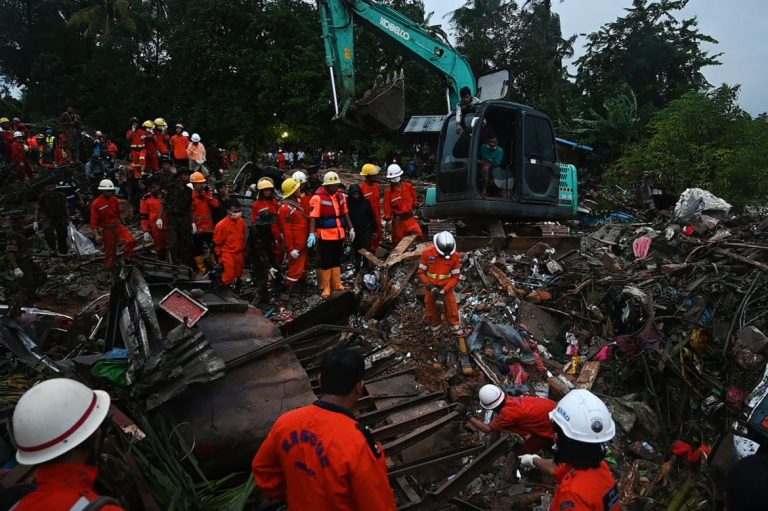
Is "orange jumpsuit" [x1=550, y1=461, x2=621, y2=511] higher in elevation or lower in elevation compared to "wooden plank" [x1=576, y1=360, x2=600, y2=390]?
higher

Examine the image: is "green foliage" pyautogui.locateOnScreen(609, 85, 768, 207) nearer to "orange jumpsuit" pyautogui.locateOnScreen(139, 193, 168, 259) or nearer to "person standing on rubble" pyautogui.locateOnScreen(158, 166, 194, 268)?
"person standing on rubble" pyautogui.locateOnScreen(158, 166, 194, 268)

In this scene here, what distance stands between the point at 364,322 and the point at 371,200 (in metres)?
2.25

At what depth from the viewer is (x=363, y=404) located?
151 inches

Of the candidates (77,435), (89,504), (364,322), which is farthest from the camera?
(364,322)

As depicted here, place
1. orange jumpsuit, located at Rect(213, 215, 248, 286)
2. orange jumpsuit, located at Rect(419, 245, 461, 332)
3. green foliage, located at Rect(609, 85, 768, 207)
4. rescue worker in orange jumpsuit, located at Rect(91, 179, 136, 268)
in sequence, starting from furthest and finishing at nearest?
1. green foliage, located at Rect(609, 85, 768, 207)
2. rescue worker in orange jumpsuit, located at Rect(91, 179, 136, 268)
3. orange jumpsuit, located at Rect(213, 215, 248, 286)
4. orange jumpsuit, located at Rect(419, 245, 461, 332)

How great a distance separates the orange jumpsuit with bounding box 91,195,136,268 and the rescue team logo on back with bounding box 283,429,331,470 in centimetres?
677

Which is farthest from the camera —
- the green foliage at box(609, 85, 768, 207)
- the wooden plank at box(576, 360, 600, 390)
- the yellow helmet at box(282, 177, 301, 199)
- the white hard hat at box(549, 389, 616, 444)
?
the green foliage at box(609, 85, 768, 207)

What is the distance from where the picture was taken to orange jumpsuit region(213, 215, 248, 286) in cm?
635

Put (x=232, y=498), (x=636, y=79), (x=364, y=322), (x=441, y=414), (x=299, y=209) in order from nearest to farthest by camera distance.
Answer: (x=232, y=498), (x=441, y=414), (x=364, y=322), (x=299, y=209), (x=636, y=79)

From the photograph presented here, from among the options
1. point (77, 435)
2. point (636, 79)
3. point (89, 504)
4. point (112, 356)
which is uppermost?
point (636, 79)

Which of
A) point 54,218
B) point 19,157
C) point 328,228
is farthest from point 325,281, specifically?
point 19,157

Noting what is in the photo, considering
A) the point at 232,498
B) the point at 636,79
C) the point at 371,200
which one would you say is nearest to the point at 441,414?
the point at 232,498

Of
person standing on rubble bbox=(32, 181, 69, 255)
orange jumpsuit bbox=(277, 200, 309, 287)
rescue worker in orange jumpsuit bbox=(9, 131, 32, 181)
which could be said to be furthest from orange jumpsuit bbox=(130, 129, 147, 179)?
orange jumpsuit bbox=(277, 200, 309, 287)

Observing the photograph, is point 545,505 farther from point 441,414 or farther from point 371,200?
point 371,200
